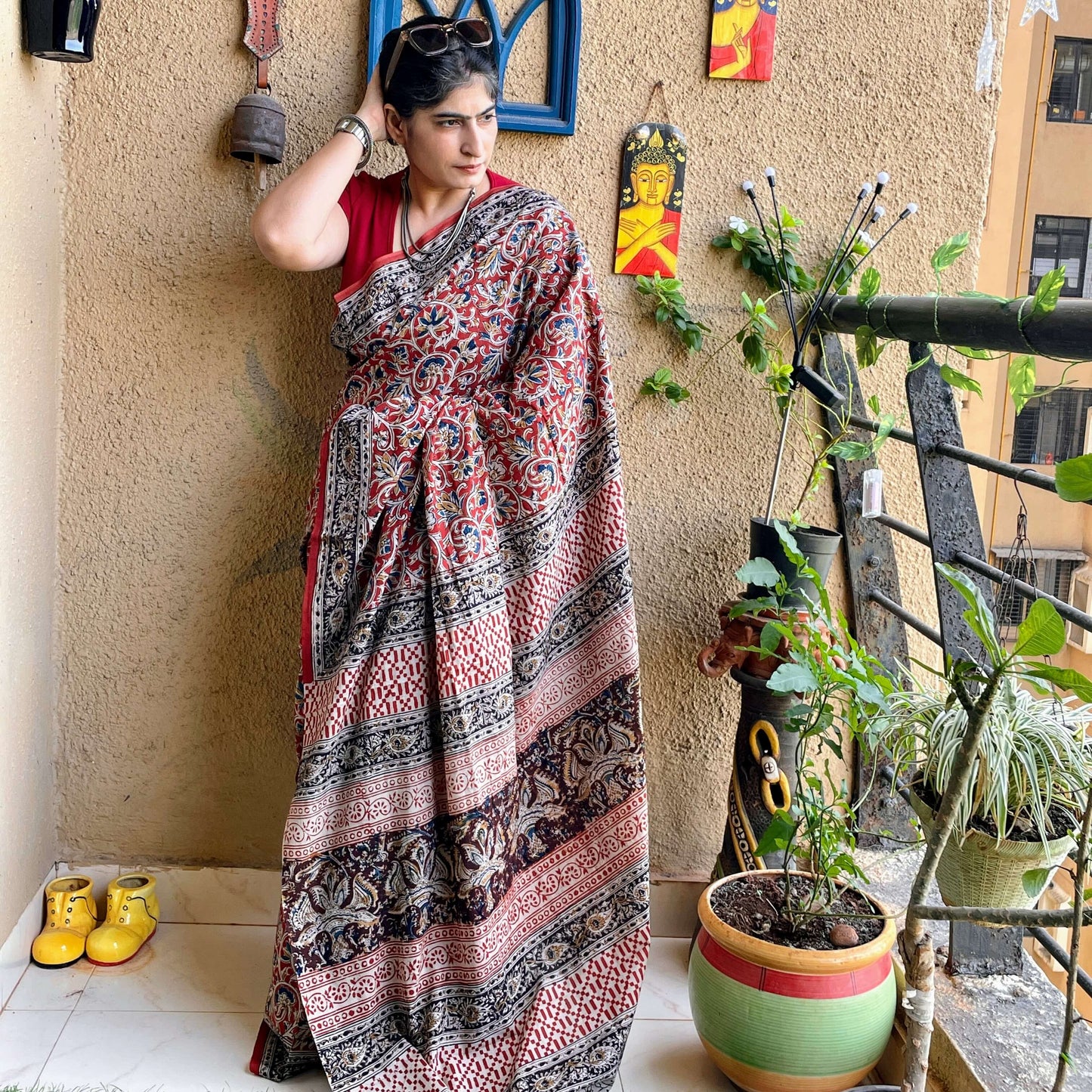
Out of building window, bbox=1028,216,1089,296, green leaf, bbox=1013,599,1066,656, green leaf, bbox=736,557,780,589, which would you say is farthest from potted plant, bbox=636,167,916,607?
building window, bbox=1028,216,1089,296

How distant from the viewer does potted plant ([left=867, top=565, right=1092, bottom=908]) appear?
4.49ft

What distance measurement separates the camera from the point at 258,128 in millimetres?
1743

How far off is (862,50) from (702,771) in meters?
1.43

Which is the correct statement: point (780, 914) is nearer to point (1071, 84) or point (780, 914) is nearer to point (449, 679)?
point (449, 679)

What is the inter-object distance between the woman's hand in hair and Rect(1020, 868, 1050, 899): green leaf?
1.46 metres

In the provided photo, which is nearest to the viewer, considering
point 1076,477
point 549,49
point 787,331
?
A: point 1076,477

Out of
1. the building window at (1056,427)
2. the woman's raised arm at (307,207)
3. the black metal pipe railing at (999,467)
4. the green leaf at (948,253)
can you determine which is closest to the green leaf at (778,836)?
the black metal pipe railing at (999,467)

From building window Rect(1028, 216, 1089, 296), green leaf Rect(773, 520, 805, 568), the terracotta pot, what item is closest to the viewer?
the terracotta pot

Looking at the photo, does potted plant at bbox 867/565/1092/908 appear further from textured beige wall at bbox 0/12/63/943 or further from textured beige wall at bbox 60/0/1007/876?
textured beige wall at bbox 0/12/63/943

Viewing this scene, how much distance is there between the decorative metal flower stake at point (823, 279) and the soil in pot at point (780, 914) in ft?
2.11

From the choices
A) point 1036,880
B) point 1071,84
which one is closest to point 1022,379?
point 1036,880

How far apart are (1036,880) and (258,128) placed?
1686 mm

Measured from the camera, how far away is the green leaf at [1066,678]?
902mm

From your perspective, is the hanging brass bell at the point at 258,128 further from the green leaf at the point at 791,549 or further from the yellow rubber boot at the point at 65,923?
the yellow rubber boot at the point at 65,923
